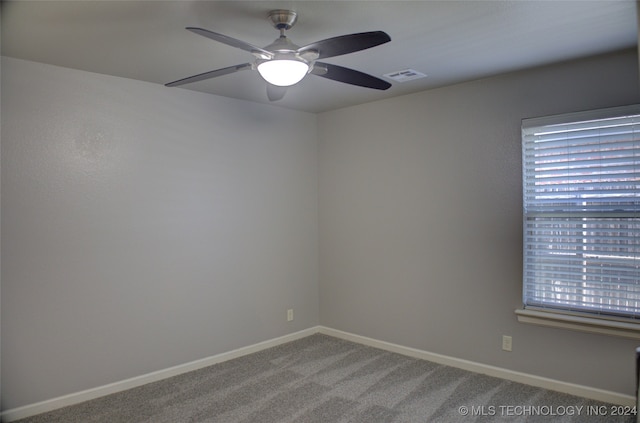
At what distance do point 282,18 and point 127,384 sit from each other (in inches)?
114

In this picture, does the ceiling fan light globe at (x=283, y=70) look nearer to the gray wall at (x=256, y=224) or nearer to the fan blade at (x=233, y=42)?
A: the fan blade at (x=233, y=42)

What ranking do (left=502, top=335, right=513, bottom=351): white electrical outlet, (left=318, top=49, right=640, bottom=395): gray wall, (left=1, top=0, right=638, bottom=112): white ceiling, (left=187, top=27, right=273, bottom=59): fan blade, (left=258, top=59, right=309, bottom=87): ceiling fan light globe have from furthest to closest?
(left=502, top=335, right=513, bottom=351): white electrical outlet, (left=318, top=49, right=640, bottom=395): gray wall, (left=1, top=0, right=638, bottom=112): white ceiling, (left=258, top=59, right=309, bottom=87): ceiling fan light globe, (left=187, top=27, right=273, bottom=59): fan blade

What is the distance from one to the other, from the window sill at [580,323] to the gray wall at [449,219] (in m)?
0.08

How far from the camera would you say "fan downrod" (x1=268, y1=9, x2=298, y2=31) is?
7.24 feet

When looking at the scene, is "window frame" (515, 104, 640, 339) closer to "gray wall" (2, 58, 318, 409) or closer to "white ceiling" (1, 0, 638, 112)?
Result: "white ceiling" (1, 0, 638, 112)

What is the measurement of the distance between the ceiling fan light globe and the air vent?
1389mm

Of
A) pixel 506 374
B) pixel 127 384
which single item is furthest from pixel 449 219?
pixel 127 384

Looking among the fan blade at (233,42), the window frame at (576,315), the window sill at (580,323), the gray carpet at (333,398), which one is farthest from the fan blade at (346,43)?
the window sill at (580,323)

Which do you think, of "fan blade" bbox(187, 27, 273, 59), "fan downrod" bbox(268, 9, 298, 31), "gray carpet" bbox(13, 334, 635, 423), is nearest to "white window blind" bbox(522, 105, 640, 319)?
"gray carpet" bbox(13, 334, 635, 423)

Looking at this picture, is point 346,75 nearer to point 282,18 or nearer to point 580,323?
point 282,18

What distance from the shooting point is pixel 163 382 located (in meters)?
3.50

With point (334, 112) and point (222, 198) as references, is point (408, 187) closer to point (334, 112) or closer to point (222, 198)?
point (334, 112)

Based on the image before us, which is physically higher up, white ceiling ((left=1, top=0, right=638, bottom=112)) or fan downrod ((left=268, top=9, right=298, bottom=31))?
white ceiling ((left=1, top=0, right=638, bottom=112))

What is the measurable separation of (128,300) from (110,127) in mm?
1334
